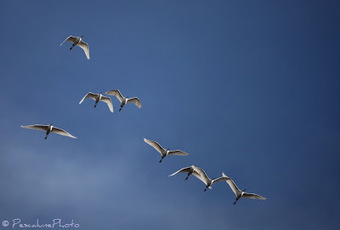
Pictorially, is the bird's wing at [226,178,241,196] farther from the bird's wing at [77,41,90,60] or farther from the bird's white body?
the bird's wing at [77,41,90,60]

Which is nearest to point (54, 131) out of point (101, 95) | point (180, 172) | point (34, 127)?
point (34, 127)

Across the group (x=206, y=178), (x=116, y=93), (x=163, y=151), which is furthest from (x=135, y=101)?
(x=206, y=178)

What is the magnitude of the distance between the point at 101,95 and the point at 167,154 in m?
18.2

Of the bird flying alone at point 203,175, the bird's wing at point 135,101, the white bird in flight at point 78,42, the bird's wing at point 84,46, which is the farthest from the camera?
the bird's wing at point 135,101

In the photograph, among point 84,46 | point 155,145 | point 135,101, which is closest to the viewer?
point 155,145

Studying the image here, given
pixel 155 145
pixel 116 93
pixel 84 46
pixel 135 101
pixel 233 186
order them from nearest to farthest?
1. pixel 155 145
2. pixel 233 186
3. pixel 84 46
4. pixel 116 93
5. pixel 135 101

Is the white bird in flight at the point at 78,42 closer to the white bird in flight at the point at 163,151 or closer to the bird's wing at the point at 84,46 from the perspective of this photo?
the bird's wing at the point at 84,46

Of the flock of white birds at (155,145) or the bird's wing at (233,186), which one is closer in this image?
the flock of white birds at (155,145)

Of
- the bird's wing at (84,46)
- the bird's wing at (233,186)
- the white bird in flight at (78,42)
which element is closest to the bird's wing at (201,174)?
the bird's wing at (233,186)

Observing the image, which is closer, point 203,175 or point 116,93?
point 203,175

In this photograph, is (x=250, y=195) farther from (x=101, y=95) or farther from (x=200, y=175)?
(x=101, y=95)

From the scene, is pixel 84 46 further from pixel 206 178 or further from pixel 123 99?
pixel 206 178

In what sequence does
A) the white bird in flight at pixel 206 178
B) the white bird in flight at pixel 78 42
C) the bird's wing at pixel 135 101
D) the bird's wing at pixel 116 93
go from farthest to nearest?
the bird's wing at pixel 135 101
the bird's wing at pixel 116 93
the white bird in flight at pixel 78 42
the white bird in flight at pixel 206 178

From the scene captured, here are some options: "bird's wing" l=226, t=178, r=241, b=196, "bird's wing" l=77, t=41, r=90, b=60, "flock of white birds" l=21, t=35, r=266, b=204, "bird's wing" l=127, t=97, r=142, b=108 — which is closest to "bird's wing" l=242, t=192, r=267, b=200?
"flock of white birds" l=21, t=35, r=266, b=204
